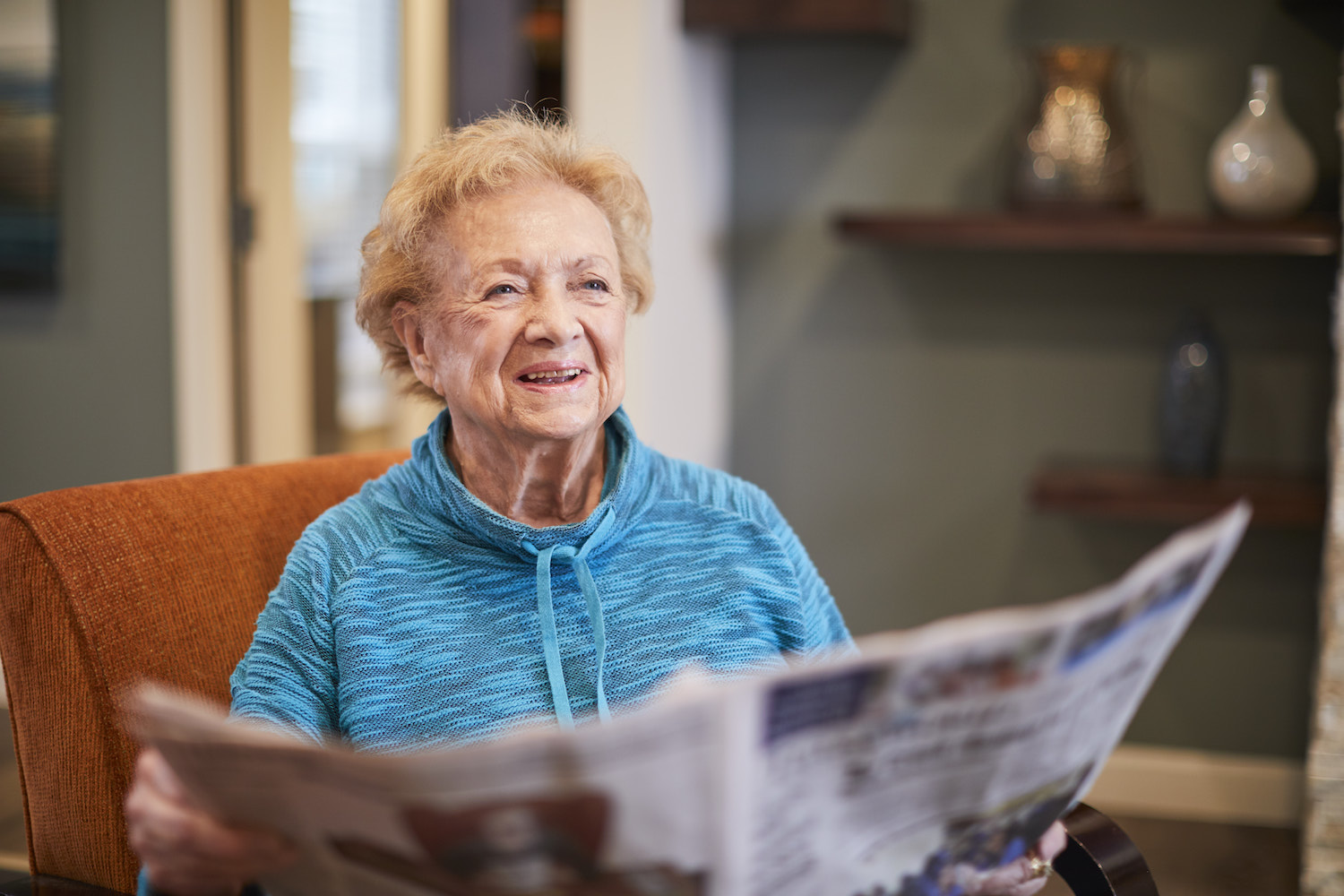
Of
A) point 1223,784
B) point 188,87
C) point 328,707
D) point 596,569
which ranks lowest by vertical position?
point 1223,784

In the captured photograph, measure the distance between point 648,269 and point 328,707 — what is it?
1.94 feet

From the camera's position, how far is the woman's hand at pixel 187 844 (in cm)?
72

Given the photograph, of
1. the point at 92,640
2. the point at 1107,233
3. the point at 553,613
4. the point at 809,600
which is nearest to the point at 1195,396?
the point at 1107,233

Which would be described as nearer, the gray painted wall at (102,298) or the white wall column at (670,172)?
the white wall column at (670,172)

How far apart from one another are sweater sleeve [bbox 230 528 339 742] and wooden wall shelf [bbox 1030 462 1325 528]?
1745 millimetres

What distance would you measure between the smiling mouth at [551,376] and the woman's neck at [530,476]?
6 cm

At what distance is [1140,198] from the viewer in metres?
2.50

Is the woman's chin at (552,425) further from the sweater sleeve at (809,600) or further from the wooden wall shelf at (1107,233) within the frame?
the wooden wall shelf at (1107,233)

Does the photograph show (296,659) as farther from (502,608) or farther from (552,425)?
(552,425)

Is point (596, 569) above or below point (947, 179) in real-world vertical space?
below

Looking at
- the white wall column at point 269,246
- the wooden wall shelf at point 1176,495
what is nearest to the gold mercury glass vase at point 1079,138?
the wooden wall shelf at point 1176,495

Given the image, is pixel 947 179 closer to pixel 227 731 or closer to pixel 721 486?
pixel 721 486

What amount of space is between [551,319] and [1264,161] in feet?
5.81

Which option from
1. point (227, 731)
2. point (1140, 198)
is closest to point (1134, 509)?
point (1140, 198)
